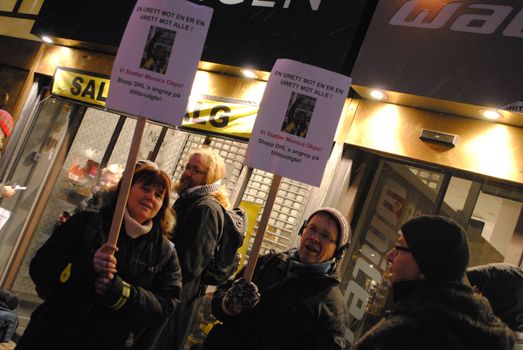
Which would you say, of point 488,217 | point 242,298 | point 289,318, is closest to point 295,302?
point 289,318

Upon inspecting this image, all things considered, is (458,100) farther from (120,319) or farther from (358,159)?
(120,319)

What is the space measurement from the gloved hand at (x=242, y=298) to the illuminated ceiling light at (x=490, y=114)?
10.7 feet

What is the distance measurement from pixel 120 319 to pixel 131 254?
0.40m

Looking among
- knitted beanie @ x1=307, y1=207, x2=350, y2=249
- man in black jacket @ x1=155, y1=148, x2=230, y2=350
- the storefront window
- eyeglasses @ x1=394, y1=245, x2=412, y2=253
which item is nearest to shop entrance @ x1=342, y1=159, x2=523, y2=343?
the storefront window

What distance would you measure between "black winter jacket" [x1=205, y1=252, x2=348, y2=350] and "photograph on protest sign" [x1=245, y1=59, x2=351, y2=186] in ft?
2.25

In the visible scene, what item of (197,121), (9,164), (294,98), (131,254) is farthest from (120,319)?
(9,164)

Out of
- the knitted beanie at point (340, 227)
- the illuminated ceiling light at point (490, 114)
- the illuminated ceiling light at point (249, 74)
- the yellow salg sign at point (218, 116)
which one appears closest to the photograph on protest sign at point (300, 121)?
the knitted beanie at point (340, 227)

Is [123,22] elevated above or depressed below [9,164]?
above

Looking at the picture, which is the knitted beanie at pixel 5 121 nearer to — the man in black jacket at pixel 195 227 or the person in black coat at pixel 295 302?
the man in black jacket at pixel 195 227

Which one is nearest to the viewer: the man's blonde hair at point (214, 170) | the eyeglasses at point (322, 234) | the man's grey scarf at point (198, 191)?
the eyeglasses at point (322, 234)

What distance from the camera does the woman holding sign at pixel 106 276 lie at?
10.0 ft

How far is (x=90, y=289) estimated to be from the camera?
3.08 m

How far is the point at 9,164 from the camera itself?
9016 mm

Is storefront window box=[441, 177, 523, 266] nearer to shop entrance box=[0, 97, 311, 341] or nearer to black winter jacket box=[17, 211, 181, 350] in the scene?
black winter jacket box=[17, 211, 181, 350]
